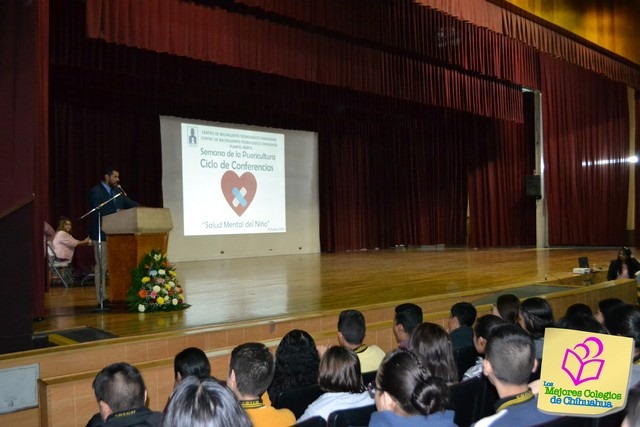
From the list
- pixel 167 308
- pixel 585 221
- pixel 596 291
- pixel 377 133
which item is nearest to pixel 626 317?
pixel 167 308

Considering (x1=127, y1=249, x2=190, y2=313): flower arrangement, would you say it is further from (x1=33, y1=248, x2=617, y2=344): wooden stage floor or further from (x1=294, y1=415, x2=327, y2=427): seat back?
(x1=294, y1=415, x2=327, y2=427): seat back

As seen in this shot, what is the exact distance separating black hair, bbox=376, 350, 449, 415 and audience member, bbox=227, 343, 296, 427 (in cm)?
37

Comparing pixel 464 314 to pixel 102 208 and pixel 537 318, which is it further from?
pixel 102 208

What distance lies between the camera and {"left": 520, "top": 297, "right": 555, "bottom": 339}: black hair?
285 centimetres

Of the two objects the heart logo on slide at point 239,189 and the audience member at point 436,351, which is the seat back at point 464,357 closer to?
the audience member at point 436,351

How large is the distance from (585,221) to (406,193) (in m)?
3.99

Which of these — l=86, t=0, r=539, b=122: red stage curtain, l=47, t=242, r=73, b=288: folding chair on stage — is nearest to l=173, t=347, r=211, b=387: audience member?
l=86, t=0, r=539, b=122: red stage curtain

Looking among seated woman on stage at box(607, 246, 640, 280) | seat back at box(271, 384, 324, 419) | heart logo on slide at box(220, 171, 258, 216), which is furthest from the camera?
heart logo on slide at box(220, 171, 258, 216)

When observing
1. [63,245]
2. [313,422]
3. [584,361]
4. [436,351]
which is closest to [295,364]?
[436,351]

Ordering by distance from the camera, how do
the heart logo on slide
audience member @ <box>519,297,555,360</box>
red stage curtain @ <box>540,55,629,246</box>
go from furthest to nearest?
red stage curtain @ <box>540,55,629,246</box>
the heart logo on slide
audience member @ <box>519,297,555,360</box>

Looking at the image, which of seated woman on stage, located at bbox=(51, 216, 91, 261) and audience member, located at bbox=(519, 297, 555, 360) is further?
seated woman on stage, located at bbox=(51, 216, 91, 261)

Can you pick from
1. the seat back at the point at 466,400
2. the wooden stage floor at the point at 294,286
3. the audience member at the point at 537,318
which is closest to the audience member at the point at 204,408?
the seat back at the point at 466,400

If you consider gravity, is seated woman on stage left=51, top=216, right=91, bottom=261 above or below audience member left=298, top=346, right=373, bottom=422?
above

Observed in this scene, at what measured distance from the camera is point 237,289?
577 cm
